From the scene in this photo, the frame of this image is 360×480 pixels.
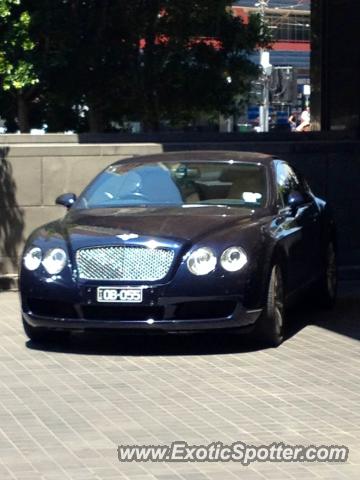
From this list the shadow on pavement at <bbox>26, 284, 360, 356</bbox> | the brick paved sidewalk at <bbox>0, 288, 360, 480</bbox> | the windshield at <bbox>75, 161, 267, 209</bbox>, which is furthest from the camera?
the windshield at <bbox>75, 161, 267, 209</bbox>

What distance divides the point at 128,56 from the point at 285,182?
1230 centimetres

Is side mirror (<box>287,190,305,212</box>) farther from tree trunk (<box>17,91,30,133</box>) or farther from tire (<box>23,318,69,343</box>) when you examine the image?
tree trunk (<box>17,91,30,133</box>)

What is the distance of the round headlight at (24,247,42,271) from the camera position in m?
9.56

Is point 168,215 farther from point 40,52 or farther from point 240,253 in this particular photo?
point 40,52

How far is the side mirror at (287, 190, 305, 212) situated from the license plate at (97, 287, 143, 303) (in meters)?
1.91

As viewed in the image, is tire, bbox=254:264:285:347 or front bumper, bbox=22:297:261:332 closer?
front bumper, bbox=22:297:261:332

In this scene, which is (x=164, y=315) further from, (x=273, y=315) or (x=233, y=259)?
(x=273, y=315)

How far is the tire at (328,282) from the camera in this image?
37.8ft

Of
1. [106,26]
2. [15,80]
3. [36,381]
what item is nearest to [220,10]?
[106,26]

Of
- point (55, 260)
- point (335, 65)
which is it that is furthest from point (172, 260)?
point (335, 65)

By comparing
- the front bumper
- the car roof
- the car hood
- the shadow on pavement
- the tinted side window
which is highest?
the car roof

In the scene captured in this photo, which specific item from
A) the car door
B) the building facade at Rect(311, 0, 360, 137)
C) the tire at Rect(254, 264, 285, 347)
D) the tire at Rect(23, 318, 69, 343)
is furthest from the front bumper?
the building facade at Rect(311, 0, 360, 137)

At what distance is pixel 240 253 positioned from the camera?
368 inches

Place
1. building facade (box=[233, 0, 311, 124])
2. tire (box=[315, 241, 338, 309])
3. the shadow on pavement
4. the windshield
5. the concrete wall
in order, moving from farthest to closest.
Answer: building facade (box=[233, 0, 311, 124])
the concrete wall
tire (box=[315, 241, 338, 309])
the windshield
the shadow on pavement
